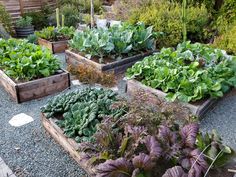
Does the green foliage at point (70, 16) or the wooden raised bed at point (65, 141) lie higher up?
the green foliage at point (70, 16)

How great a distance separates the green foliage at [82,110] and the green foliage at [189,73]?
0.86 metres

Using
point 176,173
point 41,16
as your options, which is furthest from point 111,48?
point 41,16

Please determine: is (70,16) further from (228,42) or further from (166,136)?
(166,136)

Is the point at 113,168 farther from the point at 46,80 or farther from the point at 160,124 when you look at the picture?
the point at 46,80

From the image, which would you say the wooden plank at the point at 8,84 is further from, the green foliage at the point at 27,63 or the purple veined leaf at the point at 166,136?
the purple veined leaf at the point at 166,136

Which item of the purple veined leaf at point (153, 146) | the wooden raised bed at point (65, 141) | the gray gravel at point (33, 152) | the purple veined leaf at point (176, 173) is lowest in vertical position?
the gray gravel at point (33, 152)

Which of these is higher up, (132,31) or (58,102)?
(132,31)

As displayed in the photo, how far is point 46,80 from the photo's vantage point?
11.1ft

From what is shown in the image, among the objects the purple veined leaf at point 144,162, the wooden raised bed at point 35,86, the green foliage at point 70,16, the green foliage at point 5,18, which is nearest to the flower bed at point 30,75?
the wooden raised bed at point 35,86

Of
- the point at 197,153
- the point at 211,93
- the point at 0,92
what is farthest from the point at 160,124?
the point at 0,92

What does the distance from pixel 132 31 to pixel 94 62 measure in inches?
38.1

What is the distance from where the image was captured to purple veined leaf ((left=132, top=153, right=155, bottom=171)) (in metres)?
1.56

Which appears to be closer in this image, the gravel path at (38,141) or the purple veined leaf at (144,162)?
the purple veined leaf at (144,162)

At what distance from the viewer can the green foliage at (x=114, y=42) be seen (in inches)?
161
